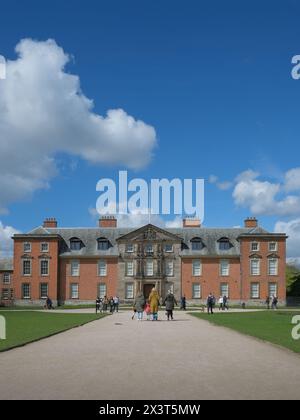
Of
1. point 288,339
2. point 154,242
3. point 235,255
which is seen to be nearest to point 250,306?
point 235,255

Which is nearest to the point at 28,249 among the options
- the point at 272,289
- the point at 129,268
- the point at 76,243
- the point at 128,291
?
the point at 76,243

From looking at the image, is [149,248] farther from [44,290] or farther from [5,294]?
[5,294]

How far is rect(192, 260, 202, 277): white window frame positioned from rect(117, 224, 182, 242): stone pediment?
325cm

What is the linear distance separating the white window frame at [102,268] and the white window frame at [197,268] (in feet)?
34.2

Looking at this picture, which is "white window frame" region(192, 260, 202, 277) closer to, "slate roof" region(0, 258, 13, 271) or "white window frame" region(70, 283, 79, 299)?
"white window frame" region(70, 283, 79, 299)

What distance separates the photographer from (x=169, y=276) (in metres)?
71.1

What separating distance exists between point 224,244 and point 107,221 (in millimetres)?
14941

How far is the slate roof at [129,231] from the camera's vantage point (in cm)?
7125

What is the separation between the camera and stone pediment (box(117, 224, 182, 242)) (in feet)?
235

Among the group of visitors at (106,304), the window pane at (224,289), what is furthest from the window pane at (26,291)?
the window pane at (224,289)

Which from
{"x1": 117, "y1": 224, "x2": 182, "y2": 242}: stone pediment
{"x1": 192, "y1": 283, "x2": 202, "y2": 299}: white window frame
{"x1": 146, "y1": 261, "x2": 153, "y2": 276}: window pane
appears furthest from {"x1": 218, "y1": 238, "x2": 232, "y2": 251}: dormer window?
{"x1": 146, "y1": 261, "x2": 153, "y2": 276}: window pane

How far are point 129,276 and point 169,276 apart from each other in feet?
15.5

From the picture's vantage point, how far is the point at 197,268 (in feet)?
233

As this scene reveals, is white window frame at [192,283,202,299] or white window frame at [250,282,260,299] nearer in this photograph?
white window frame at [250,282,260,299]
